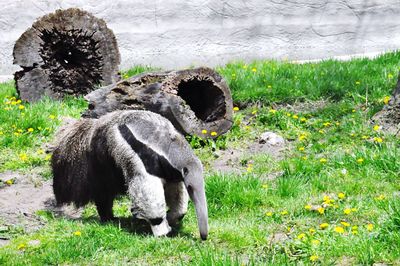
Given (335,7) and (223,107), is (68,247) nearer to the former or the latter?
(223,107)

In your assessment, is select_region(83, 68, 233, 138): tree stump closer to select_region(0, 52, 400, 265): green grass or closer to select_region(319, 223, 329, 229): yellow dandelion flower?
select_region(0, 52, 400, 265): green grass

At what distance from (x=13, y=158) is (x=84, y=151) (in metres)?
1.93

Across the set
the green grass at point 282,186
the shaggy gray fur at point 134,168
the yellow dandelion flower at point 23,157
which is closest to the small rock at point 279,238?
the green grass at point 282,186

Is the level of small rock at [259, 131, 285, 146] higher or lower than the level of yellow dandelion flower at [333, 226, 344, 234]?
lower

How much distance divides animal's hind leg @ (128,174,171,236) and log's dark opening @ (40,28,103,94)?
417 cm

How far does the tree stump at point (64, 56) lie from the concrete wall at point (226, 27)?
218 cm

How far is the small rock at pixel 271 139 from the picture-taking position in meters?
7.36

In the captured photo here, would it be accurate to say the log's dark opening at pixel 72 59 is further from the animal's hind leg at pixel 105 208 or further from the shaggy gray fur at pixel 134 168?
the animal's hind leg at pixel 105 208

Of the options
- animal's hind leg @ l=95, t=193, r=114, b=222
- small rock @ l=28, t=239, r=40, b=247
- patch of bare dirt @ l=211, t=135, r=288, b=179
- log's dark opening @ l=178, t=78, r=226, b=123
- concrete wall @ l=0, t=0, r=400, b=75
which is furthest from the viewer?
concrete wall @ l=0, t=0, r=400, b=75

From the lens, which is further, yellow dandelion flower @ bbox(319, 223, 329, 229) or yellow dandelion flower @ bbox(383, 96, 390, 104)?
yellow dandelion flower @ bbox(383, 96, 390, 104)

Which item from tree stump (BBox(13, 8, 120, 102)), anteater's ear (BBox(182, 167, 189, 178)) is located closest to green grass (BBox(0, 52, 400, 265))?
tree stump (BBox(13, 8, 120, 102))

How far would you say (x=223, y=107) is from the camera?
754 cm

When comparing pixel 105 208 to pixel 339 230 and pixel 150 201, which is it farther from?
pixel 339 230

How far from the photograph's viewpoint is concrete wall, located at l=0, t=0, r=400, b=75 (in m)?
11.1
